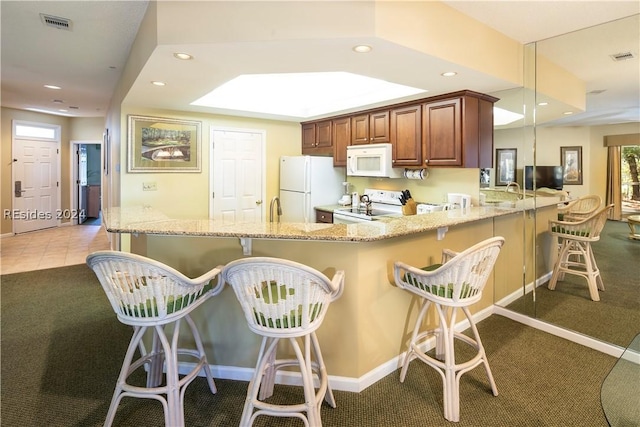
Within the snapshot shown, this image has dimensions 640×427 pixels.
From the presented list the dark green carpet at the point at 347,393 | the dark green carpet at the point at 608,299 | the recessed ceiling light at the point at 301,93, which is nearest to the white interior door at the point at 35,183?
the dark green carpet at the point at 347,393

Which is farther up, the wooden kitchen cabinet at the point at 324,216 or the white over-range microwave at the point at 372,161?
the white over-range microwave at the point at 372,161

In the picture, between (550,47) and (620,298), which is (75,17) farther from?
(620,298)

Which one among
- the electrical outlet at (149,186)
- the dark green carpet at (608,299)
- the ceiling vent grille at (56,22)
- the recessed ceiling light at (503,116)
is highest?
the ceiling vent grille at (56,22)

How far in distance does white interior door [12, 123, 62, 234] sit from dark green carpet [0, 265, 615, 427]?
17.2 ft

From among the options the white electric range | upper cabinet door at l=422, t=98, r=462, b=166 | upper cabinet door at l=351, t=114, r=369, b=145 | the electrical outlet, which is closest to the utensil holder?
the white electric range

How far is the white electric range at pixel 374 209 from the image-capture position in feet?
14.0

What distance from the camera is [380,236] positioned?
196cm

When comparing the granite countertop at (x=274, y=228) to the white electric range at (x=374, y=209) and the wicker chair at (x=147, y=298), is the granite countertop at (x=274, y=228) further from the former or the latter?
the white electric range at (x=374, y=209)

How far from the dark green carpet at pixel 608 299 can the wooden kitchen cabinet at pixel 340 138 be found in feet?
9.16

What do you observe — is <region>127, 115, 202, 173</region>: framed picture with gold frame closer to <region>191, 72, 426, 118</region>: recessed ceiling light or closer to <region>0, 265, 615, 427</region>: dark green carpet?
<region>191, 72, 426, 118</region>: recessed ceiling light

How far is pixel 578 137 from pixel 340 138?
103 inches

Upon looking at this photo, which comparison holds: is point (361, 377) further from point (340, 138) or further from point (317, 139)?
point (317, 139)

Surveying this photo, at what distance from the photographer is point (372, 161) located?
13.7ft

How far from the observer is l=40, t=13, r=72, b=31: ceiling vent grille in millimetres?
2648
